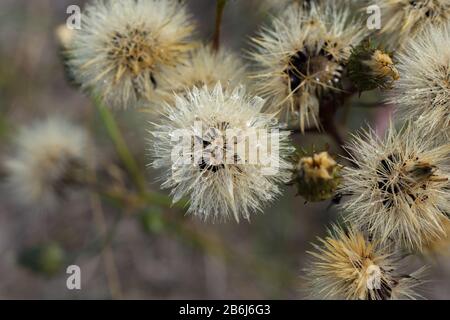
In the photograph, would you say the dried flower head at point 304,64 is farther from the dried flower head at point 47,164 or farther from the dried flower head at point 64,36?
the dried flower head at point 47,164

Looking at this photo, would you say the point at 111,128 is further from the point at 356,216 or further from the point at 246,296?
the point at 246,296

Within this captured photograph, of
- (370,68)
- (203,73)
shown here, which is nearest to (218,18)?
(203,73)

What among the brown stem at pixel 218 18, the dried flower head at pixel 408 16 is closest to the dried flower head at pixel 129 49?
the brown stem at pixel 218 18

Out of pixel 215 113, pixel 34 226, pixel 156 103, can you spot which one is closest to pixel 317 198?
pixel 215 113

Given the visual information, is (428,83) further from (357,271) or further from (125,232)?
(125,232)

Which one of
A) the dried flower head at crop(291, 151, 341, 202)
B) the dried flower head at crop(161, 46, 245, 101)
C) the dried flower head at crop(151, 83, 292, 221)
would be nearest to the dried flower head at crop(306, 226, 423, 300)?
the dried flower head at crop(291, 151, 341, 202)

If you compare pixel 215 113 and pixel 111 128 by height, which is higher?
pixel 111 128

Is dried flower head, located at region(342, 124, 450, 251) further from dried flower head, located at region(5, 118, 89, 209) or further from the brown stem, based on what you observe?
dried flower head, located at region(5, 118, 89, 209)
